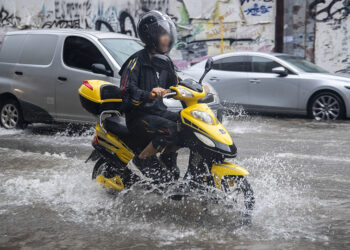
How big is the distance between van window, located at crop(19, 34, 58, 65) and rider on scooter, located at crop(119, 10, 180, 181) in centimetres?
524

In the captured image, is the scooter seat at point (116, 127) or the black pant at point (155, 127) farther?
the scooter seat at point (116, 127)

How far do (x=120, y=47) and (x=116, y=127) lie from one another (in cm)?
457

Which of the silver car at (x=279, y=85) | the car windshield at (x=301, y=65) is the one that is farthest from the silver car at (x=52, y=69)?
the car windshield at (x=301, y=65)

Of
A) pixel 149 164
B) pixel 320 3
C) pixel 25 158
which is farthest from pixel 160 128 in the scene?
pixel 320 3

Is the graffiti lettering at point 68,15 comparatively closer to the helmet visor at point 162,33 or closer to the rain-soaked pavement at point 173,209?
the rain-soaked pavement at point 173,209

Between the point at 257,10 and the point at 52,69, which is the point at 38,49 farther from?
the point at 257,10

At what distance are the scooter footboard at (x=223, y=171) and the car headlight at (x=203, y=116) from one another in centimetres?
36

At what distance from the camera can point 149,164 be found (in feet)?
16.7

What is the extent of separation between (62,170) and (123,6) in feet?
46.1

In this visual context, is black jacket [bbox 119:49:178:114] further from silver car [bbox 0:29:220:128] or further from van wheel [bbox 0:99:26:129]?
van wheel [bbox 0:99:26:129]

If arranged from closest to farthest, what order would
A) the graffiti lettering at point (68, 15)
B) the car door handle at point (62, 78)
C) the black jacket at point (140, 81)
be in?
the black jacket at point (140, 81) → the car door handle at point (62, 78) → the graffiti lettering at point (68, 15)

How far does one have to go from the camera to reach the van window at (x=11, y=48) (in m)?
10.5

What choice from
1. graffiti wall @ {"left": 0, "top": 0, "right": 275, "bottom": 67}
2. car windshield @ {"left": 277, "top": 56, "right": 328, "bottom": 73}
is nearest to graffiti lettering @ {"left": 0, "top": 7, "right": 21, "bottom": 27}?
graffiti wall @ {"left": 0, "top": 0, "right": 275, "bottom": 67}

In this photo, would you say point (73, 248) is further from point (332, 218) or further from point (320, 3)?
point (320, 3)
